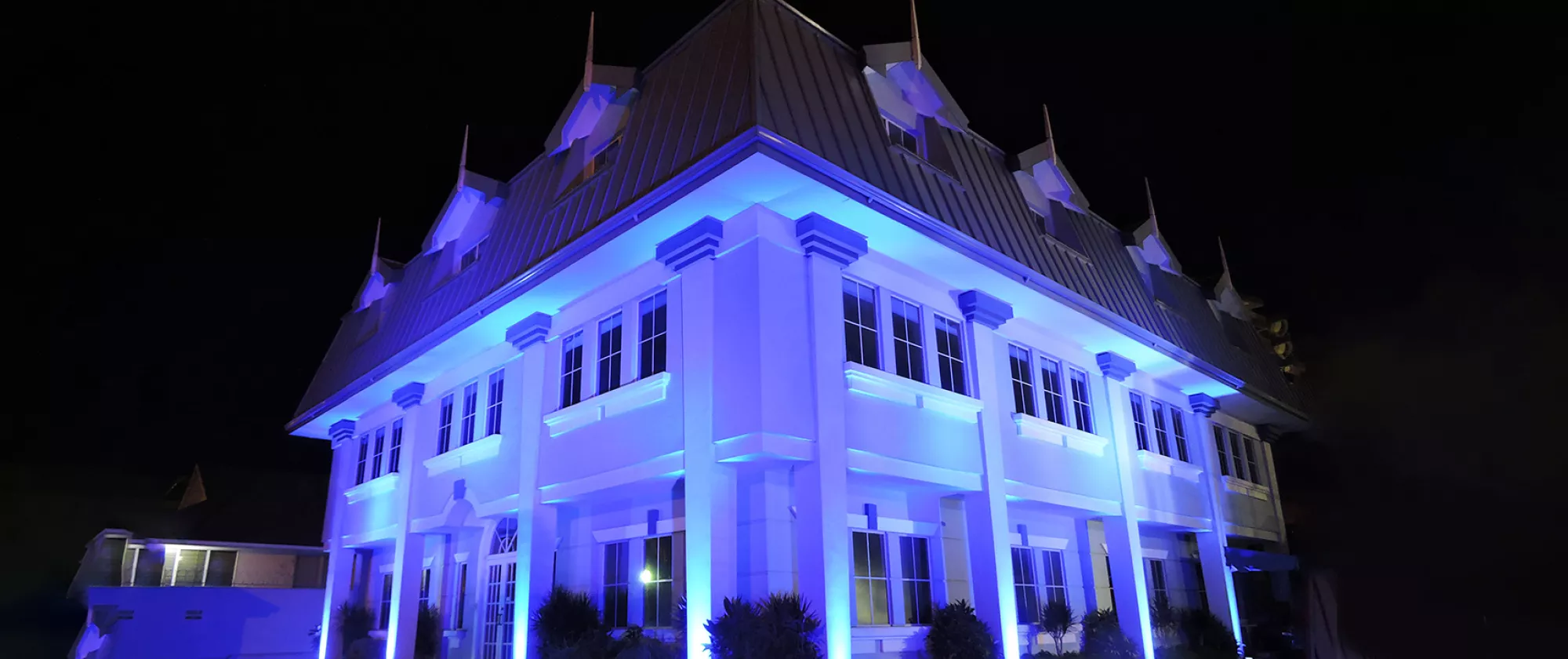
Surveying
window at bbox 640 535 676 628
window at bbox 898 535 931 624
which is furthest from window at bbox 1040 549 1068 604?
window at bbox 640 535 676 628

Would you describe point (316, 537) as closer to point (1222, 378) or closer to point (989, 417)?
point (989, 417)

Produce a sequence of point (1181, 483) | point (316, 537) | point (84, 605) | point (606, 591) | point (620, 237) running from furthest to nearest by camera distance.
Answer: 1. point (316, 537)
2. point (84, 605)
3. point (1181, 483)
4. point (606, 591)
5. point (620, 237)

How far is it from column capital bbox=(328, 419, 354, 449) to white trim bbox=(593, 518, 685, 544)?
1075 cm

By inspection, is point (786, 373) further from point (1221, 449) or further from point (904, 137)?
point (1221, 449)

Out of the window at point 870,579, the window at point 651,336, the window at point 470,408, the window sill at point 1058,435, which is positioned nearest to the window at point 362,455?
the window at point 470,408

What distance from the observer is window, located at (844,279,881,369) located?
10125 mm

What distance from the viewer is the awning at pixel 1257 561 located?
1605 cm

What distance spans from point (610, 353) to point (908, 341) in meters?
3.91

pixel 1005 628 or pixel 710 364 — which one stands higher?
pixel 710 364

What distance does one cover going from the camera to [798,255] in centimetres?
970

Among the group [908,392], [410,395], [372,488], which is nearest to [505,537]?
[410,395]

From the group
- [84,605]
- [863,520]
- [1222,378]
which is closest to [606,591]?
[863,520]

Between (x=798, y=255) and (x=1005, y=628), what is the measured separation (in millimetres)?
5221

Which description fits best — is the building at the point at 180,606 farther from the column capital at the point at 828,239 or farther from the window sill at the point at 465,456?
the column capital at the point at 828,239
